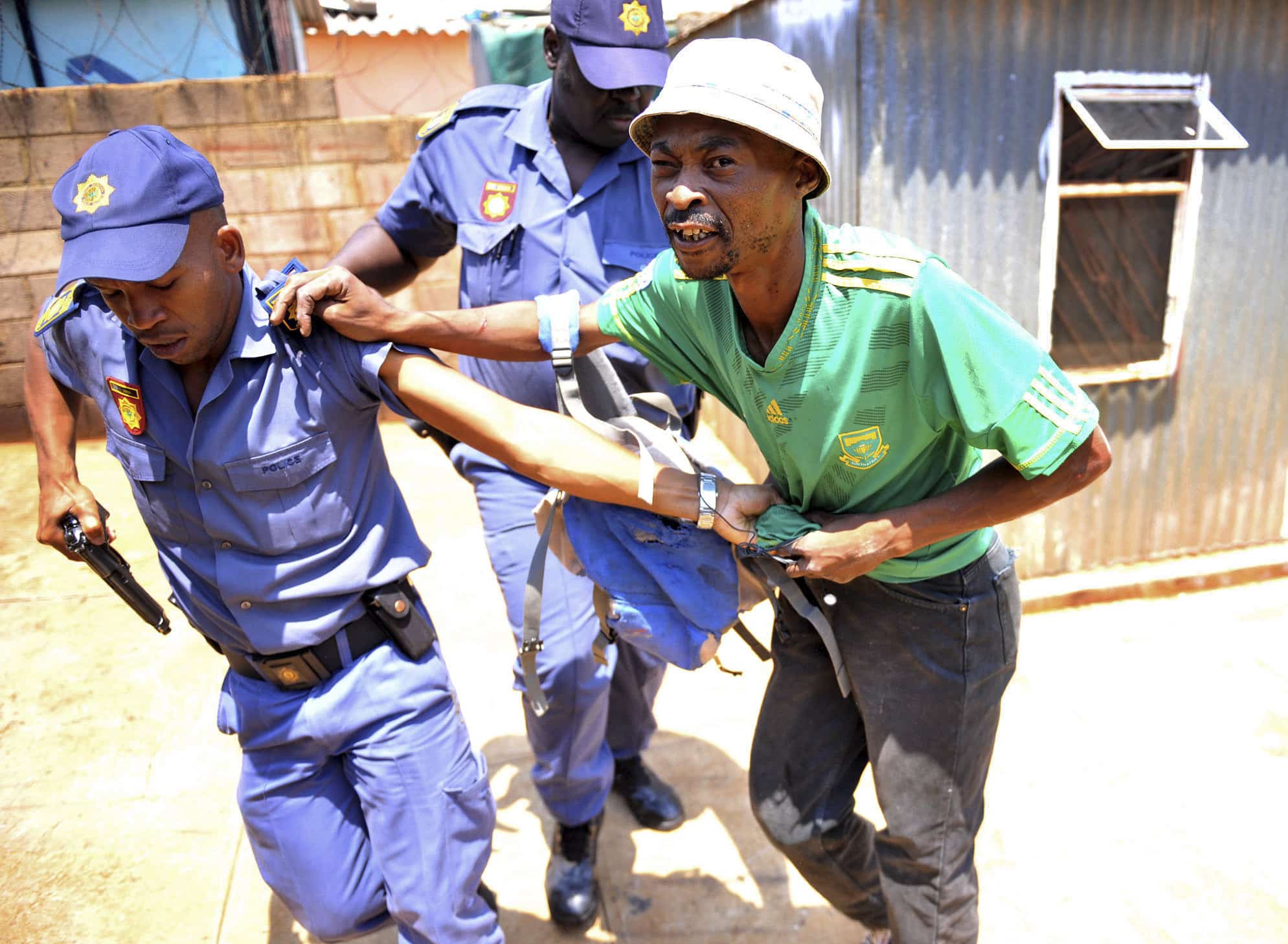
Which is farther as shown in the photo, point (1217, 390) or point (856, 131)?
point (1217, 390)

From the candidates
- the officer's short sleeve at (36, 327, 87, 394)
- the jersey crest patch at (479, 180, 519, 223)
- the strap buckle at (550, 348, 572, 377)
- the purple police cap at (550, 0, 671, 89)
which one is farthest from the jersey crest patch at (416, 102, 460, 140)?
the officer's short sleeve at (36, 327, 87, 394)

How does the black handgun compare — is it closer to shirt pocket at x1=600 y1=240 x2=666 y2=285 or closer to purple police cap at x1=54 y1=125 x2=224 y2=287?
purple police cap at x1=54 y1=125 x2=224 y2=287

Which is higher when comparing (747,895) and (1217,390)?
(1217,390)

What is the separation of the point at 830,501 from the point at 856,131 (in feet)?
8.67

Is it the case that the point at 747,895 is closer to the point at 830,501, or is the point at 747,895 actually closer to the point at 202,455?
the point at 830,501

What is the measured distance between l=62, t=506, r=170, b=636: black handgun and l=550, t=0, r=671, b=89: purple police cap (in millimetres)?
1656

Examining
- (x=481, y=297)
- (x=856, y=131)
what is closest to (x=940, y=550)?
(x=481, y=297)

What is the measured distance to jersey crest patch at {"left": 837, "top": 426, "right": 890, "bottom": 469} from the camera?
1869mm

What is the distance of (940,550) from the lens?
1988 millimetres

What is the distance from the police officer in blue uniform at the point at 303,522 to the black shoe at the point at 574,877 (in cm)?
53

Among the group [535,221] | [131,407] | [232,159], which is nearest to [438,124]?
[535,221]

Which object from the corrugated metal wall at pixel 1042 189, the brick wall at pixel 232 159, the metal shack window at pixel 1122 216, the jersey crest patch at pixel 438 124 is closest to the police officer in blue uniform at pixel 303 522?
the jersey crest patch at pixel 438 124

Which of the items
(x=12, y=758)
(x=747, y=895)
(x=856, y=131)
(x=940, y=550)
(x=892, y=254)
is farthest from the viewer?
(x=856, y=131)

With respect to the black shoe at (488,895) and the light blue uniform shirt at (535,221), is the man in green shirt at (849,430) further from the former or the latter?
the black shoe at (488,895)
